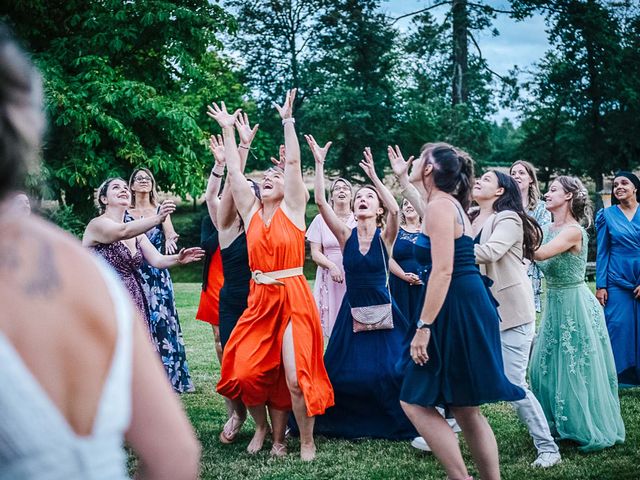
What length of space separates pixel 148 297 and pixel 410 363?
409cm

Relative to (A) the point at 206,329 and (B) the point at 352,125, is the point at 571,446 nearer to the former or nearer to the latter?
(A) the point at 206,329

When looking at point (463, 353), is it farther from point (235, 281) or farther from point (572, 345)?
point (235, 281)

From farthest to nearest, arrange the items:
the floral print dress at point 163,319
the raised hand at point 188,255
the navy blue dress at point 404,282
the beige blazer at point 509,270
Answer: the floral print dress at point 163,319, the navy blue dress at point 404,282, the raised hand at point 188,255, the beige blazer at point 509,270

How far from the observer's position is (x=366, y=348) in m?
6.64

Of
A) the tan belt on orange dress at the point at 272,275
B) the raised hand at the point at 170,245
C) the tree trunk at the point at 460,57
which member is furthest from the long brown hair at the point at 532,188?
the tree trunk at the point at 460,57

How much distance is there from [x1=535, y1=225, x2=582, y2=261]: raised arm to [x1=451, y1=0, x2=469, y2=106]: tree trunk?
81.4 feet

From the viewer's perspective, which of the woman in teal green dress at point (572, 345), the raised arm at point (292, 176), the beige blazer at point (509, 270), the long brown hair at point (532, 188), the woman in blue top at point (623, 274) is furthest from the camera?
the woman in blue top at point (623, 274)

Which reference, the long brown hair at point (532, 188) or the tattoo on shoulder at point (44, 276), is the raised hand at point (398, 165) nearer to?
the long brown hair at point (532, 188)

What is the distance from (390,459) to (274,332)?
1.28 meters

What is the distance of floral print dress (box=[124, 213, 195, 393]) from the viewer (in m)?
7.87

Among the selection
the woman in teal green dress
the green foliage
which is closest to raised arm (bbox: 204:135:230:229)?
the woman in teal green dress

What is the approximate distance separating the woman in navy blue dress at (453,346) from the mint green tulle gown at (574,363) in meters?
1.79

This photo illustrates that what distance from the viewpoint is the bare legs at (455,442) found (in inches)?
169

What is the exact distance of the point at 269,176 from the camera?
600 cm
